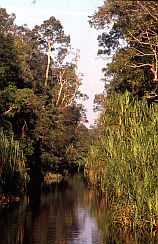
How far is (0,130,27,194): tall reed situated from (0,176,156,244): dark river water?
0.84 metres

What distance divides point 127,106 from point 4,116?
10.1m

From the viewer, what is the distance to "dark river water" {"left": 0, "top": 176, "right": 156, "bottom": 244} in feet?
41.8

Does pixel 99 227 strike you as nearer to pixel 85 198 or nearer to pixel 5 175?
pixel 5 175

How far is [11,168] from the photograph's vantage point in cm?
1983

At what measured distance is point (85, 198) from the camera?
22.6m

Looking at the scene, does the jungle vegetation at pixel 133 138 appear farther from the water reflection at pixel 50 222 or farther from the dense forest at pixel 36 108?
the dense forest at pixel 36 108

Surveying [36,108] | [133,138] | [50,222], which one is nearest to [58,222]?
[50,222]

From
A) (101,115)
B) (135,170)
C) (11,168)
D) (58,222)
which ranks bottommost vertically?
(58,222)

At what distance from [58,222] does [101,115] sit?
13.4m

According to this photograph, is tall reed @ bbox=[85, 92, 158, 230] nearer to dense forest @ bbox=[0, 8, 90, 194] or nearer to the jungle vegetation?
the jungle vegetation

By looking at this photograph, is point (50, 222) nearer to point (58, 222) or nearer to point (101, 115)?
point (58, 222)

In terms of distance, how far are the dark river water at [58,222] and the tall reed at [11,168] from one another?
2.74 feet

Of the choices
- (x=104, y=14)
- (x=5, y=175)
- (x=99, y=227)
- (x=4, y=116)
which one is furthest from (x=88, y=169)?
(x=99, y=227)

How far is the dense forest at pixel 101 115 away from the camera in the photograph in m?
12.2
